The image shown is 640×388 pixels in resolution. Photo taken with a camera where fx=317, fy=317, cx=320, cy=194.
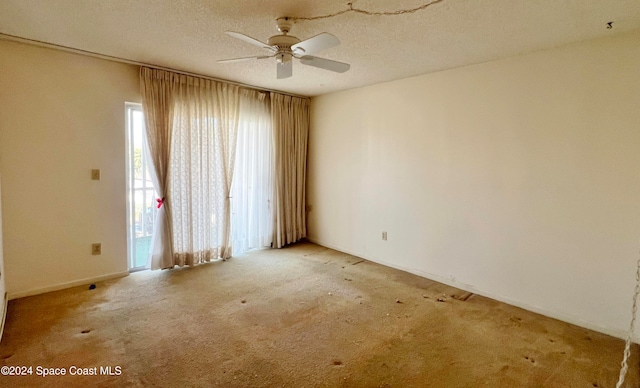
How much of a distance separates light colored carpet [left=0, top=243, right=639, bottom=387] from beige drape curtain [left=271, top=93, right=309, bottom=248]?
1504 mm

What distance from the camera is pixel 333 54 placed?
299cm

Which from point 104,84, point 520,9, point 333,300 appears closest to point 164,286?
point 333,300

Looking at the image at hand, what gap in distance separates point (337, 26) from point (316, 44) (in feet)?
1.39

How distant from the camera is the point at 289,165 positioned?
16.2ft

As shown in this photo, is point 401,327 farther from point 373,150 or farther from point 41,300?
point 41,300

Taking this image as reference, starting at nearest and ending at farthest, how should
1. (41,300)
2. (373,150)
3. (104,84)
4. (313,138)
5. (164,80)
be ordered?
(41,300)
(104,84)
(164,80)
(373,150)
(313,138)

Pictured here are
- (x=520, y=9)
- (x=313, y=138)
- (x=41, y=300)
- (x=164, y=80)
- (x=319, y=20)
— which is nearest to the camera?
(x=520, y=9)

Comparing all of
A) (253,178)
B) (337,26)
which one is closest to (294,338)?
(337,26)

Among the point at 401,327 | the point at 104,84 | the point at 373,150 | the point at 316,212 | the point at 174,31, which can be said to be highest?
the point at 174,31

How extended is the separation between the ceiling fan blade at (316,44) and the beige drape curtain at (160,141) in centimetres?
205

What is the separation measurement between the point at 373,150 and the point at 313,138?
1.23m

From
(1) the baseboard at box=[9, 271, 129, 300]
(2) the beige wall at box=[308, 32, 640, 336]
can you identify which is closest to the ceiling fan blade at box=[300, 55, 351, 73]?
(2) the beige wall at box=[308, 32, 640, 336]

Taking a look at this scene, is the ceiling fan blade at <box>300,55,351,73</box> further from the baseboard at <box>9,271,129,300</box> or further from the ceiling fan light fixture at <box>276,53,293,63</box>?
the baseboard at <box>9,271,129,300</box>

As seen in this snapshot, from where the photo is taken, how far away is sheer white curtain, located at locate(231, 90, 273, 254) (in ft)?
14.5
